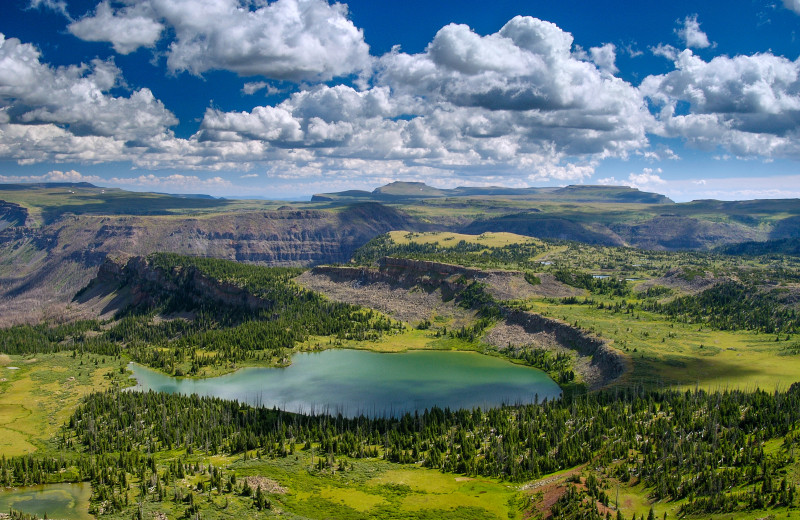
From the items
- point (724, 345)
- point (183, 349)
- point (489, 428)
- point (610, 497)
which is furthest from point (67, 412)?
point (724, 345)

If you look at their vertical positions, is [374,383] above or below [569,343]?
below

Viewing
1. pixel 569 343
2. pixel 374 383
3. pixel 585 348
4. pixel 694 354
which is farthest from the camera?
pixel 569 343

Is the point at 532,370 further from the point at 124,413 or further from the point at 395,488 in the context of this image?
the point at 124,413

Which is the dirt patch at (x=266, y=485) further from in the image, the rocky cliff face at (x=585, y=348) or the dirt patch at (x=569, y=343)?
the rocky cliff face at (x=585, y=348)

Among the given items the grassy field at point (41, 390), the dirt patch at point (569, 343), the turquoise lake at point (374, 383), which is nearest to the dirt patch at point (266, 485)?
the turquoise lake at point (374, 383)

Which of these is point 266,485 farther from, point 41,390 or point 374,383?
point 41,390

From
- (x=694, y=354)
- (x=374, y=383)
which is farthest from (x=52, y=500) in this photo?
(x=694, y=354)
